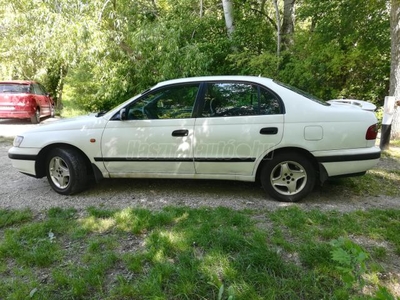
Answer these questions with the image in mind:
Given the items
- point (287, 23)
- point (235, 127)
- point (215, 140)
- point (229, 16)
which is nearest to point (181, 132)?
point (215, 140)

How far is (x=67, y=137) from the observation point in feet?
12.3

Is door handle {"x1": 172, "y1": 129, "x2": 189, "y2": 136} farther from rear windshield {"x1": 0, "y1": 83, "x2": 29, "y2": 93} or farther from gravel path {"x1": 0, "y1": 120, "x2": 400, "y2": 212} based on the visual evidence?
rear windshield {"x1": 0, "y1": 83, "x2": 29, "y2": 93}

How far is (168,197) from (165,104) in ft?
4.04

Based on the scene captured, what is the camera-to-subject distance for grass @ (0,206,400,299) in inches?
82.6

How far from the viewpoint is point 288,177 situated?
140 inches

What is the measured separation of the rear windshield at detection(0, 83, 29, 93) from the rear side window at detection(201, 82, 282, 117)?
30.5 feet

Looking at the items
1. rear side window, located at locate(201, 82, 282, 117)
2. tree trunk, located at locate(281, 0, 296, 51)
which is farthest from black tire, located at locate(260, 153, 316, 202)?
tree trunk, located at locate(281, 0, 296, 51)

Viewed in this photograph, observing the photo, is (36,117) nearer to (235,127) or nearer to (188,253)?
(235,127)

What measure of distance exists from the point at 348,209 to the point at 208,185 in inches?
72.6

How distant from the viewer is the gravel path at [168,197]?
3.57m

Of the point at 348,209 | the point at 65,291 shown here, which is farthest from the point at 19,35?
the point at 348,209

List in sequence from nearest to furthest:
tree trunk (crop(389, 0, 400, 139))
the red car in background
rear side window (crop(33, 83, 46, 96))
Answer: tree trunk (crop(389, 0, 400, 139))
the red car in background
rear side window (crop(33, 83, 46, 96))

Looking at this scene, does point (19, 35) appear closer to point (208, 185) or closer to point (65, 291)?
point (208, 185)

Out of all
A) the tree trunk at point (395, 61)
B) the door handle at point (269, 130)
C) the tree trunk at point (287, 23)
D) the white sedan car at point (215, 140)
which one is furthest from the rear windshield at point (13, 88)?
the tree trunk at point (395, 61)
